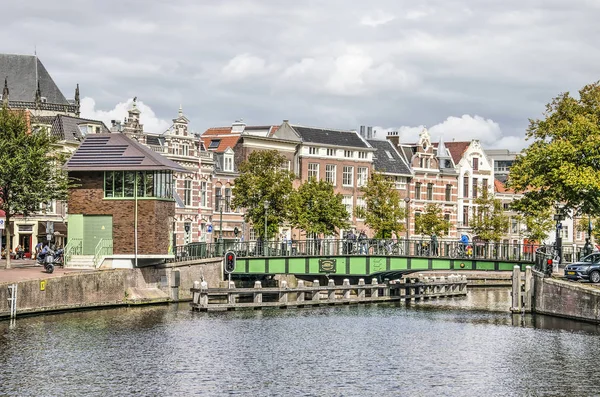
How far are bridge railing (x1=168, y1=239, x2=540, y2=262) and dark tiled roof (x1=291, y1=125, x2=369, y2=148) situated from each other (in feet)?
88.3

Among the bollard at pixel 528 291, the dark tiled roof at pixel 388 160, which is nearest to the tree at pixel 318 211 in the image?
the dark tiled roof at pixel 388 160

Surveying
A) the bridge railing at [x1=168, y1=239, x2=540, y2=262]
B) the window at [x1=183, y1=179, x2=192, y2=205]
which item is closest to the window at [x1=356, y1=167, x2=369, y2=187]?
the window at [x1=183, y1=179, x2=192, y2=205]

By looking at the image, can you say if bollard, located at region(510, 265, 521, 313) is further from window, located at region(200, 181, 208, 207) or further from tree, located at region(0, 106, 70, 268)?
window, located at region(200, 181, 208, 207)

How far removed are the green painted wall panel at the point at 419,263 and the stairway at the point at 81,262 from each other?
20.4 m

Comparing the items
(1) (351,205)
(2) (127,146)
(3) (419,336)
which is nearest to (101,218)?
(2) (127,146)

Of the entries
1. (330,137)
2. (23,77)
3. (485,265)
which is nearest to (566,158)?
(485,265)

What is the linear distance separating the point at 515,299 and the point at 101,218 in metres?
25.3

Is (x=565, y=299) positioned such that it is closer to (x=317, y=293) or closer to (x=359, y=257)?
(x=359, y=257)

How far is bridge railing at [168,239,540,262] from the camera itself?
69.2m

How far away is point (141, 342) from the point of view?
4691 centimetres

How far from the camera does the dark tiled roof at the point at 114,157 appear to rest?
65.8m

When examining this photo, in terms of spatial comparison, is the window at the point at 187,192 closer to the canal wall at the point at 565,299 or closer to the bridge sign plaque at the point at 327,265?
the bridge sign plaque at the point at 327,265

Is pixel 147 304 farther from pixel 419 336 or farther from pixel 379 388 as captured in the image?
pixel 379 388

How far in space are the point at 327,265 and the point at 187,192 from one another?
22.1 metres
